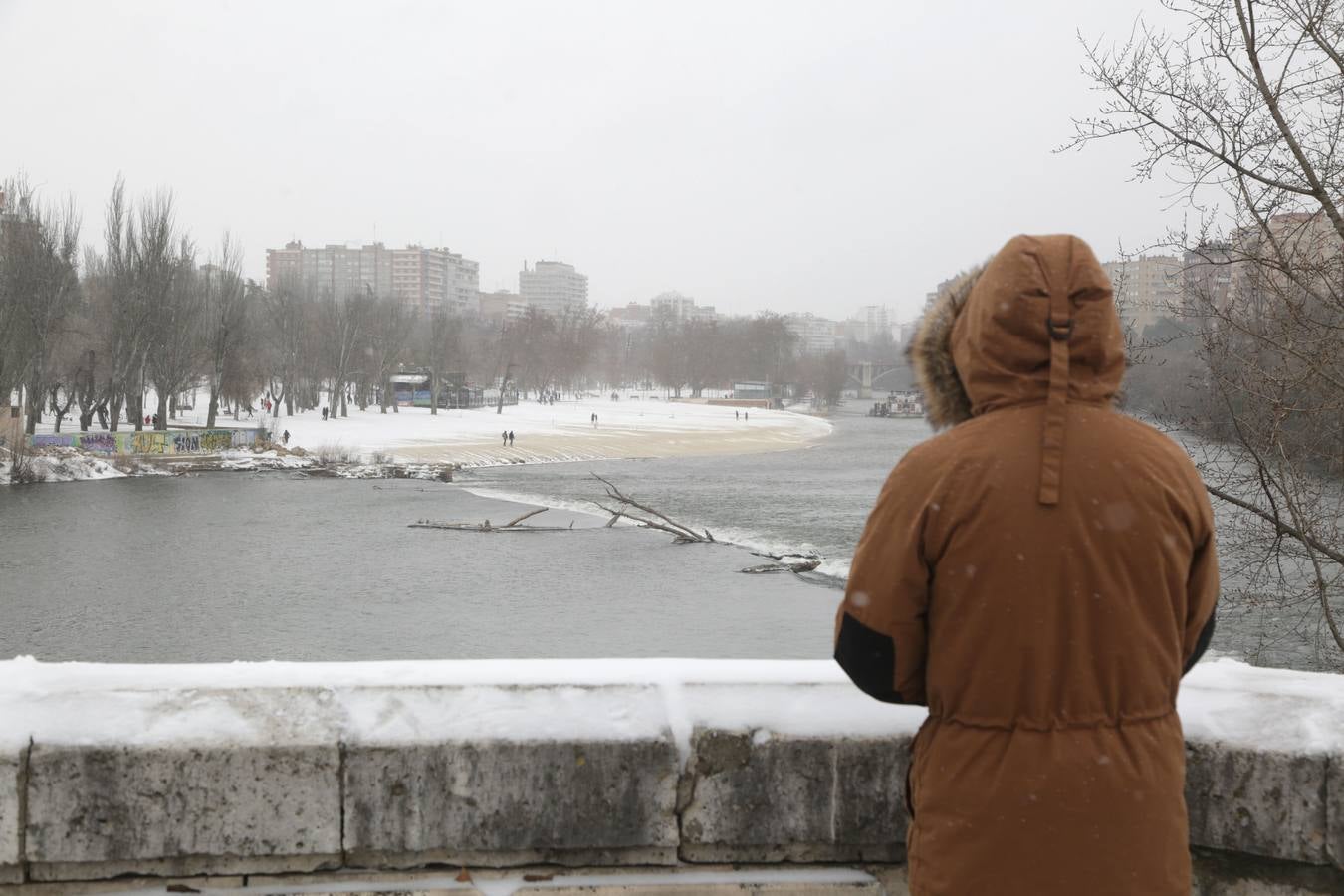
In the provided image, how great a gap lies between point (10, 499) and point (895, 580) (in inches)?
1711

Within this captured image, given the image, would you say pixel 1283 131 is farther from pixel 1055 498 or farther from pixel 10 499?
pixel 10 499

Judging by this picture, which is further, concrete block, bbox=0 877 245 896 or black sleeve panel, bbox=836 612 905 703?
concrete block, bbox=0 877 245 896

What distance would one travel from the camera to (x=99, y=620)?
21.4 metres

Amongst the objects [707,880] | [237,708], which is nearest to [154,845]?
[237,708]

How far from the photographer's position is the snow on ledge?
8.71 feet

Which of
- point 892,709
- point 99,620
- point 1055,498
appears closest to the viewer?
point 1055,498

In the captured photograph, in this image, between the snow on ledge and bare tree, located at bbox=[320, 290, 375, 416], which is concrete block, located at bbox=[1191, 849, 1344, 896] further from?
bare tree, located at bbox=[320, 290, 375, 416]

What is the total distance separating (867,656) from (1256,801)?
1454mm

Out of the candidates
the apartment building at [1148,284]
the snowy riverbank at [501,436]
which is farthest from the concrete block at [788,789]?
the snowy riverbank at [501,436]

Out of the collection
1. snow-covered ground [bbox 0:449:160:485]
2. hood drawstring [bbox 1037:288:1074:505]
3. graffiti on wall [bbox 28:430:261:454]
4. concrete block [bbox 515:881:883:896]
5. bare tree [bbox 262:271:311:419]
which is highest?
bare tree [bbox 262:271:311:419]

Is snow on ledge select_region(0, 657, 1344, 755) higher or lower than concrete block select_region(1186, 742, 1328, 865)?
higher

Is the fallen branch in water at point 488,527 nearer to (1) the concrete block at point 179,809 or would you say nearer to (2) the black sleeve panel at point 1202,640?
(1) the concrete block at point 179,809

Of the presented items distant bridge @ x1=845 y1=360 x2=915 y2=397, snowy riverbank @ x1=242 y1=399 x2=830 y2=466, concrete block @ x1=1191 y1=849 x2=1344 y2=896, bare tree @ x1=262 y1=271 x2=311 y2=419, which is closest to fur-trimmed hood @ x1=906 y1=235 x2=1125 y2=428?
concrete block @ x1=1191 y1=849 x2=1344 y2=896

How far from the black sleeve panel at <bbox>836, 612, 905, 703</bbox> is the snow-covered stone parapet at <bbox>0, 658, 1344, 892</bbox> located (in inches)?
33.5
